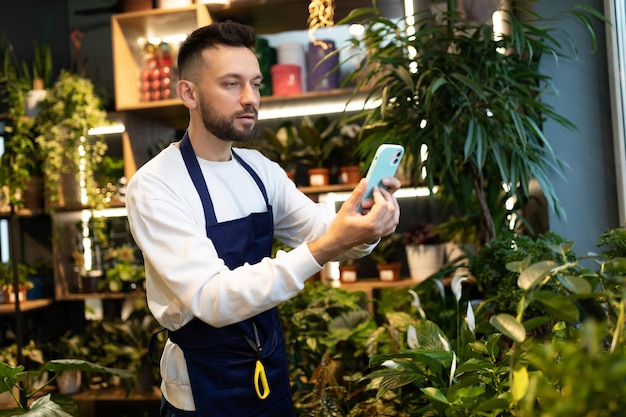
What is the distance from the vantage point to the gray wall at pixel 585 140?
2.74m

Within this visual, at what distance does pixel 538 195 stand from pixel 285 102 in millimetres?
1514

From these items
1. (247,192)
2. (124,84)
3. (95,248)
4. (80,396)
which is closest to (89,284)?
(95,248)

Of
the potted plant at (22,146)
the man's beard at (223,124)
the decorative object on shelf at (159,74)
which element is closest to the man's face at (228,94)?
the man's beard at (223,124)

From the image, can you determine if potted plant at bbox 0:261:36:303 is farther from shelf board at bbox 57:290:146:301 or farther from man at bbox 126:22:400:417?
man at bbox 126:22:400:417

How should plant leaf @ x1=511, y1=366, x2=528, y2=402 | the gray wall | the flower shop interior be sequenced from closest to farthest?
plant leaf @ x1=511, y1=366, x2=528, y2=402 < the flower shop interior < the gray wall

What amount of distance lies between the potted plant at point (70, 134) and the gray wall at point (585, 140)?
2488mm

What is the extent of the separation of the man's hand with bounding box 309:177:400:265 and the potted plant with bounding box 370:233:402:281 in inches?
78.0

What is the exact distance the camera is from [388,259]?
11.9ft

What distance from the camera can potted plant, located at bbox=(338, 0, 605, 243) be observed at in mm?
2484

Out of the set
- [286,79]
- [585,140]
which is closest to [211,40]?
[585,140]

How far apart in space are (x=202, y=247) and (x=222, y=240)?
18 centimetres

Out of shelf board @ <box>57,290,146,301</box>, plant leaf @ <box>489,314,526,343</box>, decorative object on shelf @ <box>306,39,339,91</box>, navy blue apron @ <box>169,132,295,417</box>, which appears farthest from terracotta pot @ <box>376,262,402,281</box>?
plant leaf @ <box>489,314,526,343</box>

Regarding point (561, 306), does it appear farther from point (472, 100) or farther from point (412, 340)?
point (472, 100)

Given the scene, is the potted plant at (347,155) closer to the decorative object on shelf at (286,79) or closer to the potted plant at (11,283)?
the decorative object on shelf at (286,79)
